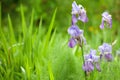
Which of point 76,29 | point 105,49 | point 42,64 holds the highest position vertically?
point 76,29

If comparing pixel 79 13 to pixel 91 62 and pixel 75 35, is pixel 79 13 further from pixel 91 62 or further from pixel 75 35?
pixel 91 62

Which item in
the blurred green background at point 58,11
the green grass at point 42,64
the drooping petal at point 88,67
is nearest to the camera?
the drooping petal at point 88,67

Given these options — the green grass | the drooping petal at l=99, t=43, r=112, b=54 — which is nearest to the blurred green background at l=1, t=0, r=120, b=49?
the green grass

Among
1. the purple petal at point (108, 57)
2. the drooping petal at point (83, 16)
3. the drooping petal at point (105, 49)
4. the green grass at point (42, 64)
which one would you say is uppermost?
the drooping petal at point (83, 16)

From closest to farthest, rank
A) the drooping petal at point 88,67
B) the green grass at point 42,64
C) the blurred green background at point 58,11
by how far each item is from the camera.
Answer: the drooping petal at point 88,67 < the green grass at point 42,64 < the blurred green background at point 58,11

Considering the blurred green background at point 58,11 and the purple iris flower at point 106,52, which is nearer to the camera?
the purple iris flower at point 106,52

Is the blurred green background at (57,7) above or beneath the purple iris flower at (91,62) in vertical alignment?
above

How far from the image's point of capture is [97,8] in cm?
499

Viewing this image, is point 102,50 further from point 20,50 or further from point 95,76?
point 20,50

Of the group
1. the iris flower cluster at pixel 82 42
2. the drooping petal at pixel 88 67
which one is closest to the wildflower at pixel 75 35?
the iris flower cluster at pixel 82 42

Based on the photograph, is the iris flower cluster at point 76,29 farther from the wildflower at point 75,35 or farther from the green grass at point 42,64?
the green grass at point 42,64

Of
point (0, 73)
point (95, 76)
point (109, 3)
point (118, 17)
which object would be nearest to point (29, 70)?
point (0, 73)

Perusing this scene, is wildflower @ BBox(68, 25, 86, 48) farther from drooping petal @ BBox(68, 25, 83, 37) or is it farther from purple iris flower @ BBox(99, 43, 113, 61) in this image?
purple iris flower @ BBox(99, 43, 113, 61)

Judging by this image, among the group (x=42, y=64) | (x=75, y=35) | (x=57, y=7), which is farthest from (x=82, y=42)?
(x=57, y=7)
